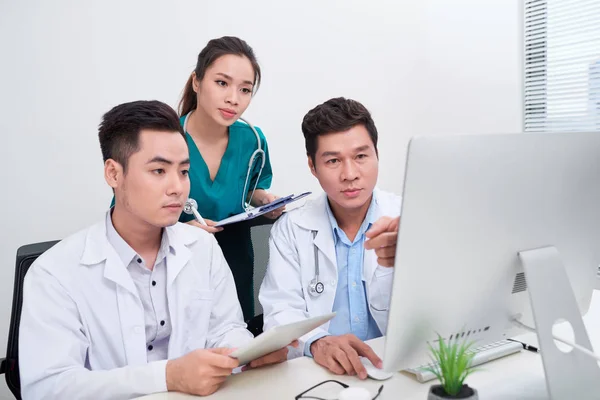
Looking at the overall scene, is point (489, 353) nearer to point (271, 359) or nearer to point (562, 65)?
point (271, 359)

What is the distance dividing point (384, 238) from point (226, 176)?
108 cm

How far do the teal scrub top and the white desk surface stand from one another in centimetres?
88

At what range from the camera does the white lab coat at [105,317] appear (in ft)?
3.60

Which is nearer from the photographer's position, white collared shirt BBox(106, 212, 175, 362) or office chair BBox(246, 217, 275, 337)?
white collared shirt BBox(106, 212, 175, 362)

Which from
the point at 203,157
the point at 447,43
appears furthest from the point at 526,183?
the point at 447,43

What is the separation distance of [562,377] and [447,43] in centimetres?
288

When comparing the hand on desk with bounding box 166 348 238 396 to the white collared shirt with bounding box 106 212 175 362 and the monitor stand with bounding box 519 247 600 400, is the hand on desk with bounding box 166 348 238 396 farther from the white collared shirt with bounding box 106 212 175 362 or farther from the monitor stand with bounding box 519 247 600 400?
the monitor stand with bounding box 519 247 600 400

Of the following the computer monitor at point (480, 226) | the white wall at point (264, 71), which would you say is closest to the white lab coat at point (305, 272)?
the computer monitor at point (480, 226)

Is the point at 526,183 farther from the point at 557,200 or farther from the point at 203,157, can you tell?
the point at 203,157

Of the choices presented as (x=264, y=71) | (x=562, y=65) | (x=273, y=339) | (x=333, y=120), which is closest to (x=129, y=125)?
(x=333, y=120)

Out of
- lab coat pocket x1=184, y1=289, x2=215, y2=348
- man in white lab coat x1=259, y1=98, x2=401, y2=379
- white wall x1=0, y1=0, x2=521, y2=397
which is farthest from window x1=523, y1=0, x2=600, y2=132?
lab coat pocket x1=184, y1=289, x2=215, y2=348

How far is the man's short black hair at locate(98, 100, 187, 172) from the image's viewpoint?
136 cm

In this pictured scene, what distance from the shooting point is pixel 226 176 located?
2000 mm

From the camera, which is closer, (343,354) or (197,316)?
(343,354)
